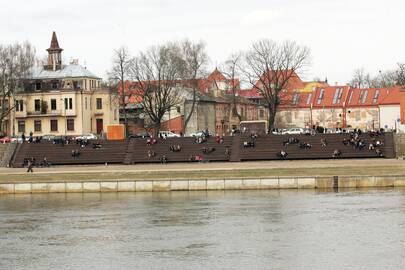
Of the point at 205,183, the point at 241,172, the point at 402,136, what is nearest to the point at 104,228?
the point at 205,183

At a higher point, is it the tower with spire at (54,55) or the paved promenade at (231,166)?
the tower with spire at (54,55)

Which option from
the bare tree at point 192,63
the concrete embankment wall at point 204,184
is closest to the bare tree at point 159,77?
the bare tree at point 192,63

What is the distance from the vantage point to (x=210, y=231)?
51.0 metres

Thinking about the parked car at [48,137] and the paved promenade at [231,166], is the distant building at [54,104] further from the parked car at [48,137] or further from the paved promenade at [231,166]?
the paved promenade at [231,166]

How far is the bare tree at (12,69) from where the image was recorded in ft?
416

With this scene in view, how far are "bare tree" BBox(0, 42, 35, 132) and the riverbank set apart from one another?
43611 mm

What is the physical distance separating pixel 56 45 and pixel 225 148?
46.0 metres

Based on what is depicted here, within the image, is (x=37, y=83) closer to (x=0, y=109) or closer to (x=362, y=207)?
(x=0, y=109)

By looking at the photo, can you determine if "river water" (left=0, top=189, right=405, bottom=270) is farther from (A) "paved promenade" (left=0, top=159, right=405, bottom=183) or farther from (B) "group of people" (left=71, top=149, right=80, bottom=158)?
(B) "group of people" (left=71, top=149, right=80, bottom=158)

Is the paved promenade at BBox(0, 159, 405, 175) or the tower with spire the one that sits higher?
the tower with spire

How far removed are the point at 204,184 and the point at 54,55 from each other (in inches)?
2701

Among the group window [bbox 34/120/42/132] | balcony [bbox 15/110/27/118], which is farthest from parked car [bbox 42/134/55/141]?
balcony [bbox 15/110/27/118]

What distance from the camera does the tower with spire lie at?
136250mm

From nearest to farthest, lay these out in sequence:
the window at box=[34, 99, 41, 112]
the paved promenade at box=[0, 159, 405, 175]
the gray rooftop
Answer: the paved promenade at box=[0, 159, 405, 175] → the window at box=[34, 99, 41, 112] → the gray rooftop
